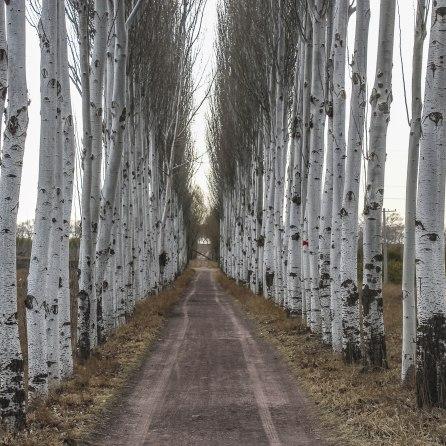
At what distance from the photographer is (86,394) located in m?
8.61

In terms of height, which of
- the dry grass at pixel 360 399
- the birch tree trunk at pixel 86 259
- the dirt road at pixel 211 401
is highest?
the birch tree trunk at pixel 86 259

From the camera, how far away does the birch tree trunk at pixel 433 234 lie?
6.89 m

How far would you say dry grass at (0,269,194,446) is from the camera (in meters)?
6.49

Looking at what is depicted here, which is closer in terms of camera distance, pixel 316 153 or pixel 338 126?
Answer: pixel 338 126

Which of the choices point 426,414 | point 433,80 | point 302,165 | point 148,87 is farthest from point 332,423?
point 148,87

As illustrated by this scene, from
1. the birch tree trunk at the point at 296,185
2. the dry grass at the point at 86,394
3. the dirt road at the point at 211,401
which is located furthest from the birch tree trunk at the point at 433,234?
the birch tree trunk at the point at 296,185

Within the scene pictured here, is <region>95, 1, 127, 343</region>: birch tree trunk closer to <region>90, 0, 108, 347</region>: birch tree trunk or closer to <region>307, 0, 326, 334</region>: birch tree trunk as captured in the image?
<region>90, 0, 108, 347</region>: birch tree trunk

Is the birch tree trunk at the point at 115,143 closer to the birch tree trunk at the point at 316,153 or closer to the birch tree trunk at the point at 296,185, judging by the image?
the birch tree trunk at the point at 316,153

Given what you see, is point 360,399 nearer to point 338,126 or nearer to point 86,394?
point 86,394

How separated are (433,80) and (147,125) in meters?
18.8

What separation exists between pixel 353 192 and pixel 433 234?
3.51 meters

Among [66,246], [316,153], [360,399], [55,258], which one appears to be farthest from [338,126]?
[55,258]

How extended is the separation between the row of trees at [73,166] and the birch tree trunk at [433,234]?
4.16 metres

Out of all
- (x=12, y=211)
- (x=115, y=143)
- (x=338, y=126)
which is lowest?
(x=12, y=211)
